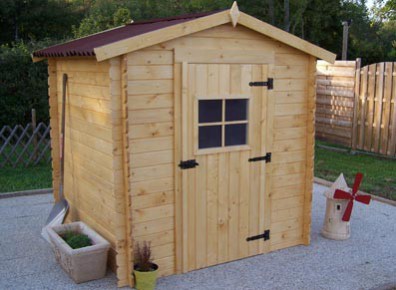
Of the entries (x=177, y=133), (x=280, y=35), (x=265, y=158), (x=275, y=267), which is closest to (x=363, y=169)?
(x=265, y=158)

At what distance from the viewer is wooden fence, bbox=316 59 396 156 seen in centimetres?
1117

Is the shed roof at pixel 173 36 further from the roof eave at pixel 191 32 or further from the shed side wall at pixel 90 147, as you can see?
the shed side wall at pixel 90 147

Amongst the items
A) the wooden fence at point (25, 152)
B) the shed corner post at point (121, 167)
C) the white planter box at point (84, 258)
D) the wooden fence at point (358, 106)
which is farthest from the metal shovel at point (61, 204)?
the wooden fence at point (358, 106)

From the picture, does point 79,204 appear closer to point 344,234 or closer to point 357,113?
point 344,234

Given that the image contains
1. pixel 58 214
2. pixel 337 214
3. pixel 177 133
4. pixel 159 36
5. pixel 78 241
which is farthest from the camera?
pixel 337 214

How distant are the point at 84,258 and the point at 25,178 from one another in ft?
15.9

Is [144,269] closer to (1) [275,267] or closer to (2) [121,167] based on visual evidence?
(2) [121,167]

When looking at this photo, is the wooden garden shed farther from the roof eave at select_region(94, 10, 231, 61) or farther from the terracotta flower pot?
the terracotta flower pot

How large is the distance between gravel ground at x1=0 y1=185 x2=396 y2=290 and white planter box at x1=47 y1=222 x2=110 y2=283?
91mm

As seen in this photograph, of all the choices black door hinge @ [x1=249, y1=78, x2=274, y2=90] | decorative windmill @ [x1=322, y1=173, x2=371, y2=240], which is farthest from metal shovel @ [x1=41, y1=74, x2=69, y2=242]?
decorative windmill @ [x1=322, y1=173, x2=371, y2=240]

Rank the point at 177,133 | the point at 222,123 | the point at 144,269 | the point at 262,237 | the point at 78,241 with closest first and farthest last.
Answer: the point at 144,269 < the point at 177,133 < the point at 78,241 < the point at 222,123 < the point at 262,237

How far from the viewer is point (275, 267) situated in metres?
5.59

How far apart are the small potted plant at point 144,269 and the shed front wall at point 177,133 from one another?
0.45 feet

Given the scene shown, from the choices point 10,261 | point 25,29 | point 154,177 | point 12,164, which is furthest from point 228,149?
point 25,29
